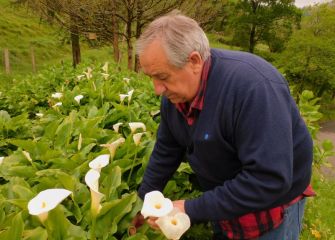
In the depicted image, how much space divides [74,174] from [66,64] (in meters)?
5.41

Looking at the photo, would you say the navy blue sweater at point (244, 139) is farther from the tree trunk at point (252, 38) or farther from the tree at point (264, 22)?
the tree trunk at point (252, 38)

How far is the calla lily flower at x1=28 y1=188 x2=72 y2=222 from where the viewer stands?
4.47ft

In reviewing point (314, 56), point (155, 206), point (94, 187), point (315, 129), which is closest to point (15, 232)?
point (94, 187)

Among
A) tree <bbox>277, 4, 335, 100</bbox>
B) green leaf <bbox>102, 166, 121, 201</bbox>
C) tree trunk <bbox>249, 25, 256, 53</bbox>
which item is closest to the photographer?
green leaf <bbox>102, 166, 121, 201</bbox>

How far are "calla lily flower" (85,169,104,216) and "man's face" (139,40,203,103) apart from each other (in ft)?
1.41


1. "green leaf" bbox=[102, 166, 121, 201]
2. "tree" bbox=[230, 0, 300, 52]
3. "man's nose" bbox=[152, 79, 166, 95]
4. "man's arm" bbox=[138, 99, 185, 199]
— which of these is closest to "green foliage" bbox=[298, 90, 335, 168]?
"man's arm" bbox=[138, 99, 185, 199]

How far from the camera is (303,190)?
6.13 ft

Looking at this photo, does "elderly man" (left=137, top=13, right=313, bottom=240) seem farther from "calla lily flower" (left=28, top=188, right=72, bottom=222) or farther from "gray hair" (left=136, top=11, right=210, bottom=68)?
"calla lily flower" (left=28, top=188, right=72, bottom=222)

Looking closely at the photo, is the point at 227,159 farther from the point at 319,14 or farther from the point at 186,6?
the point at 319,14

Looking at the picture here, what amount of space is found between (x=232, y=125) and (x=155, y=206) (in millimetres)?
426

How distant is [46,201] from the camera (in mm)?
1411

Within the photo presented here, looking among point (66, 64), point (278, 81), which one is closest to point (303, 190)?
point (278, 81)

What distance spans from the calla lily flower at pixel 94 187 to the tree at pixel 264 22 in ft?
101

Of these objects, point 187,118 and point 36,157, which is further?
point 36,157
